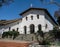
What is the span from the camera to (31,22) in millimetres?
53438

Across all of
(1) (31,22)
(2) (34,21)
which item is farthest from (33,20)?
(1) (31,22)

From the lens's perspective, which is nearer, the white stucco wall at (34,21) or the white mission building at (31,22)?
the white mission building at (31,22)

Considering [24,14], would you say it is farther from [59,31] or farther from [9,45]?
[9,45]

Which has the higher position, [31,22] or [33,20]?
[33,20]

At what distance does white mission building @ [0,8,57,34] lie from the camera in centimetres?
5250

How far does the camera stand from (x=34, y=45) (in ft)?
67.9

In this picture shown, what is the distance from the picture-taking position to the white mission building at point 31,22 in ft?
172

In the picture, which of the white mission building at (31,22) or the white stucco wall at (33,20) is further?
the white stucco wall at (33,20)

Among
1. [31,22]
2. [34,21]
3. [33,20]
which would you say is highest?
[33,20]

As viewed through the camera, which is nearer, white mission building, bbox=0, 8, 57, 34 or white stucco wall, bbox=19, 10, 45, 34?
white mission building, bbox=0, 8, 57, 34

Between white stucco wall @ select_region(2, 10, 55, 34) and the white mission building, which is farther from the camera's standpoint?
white stucco wall @ select_region(2, 10, 55, 34)

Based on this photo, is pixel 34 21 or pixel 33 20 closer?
pixel 34 21

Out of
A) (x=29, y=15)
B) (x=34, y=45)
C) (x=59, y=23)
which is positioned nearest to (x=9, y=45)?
(x=34, y=45)

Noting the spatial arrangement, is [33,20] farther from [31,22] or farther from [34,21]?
[31,22]
